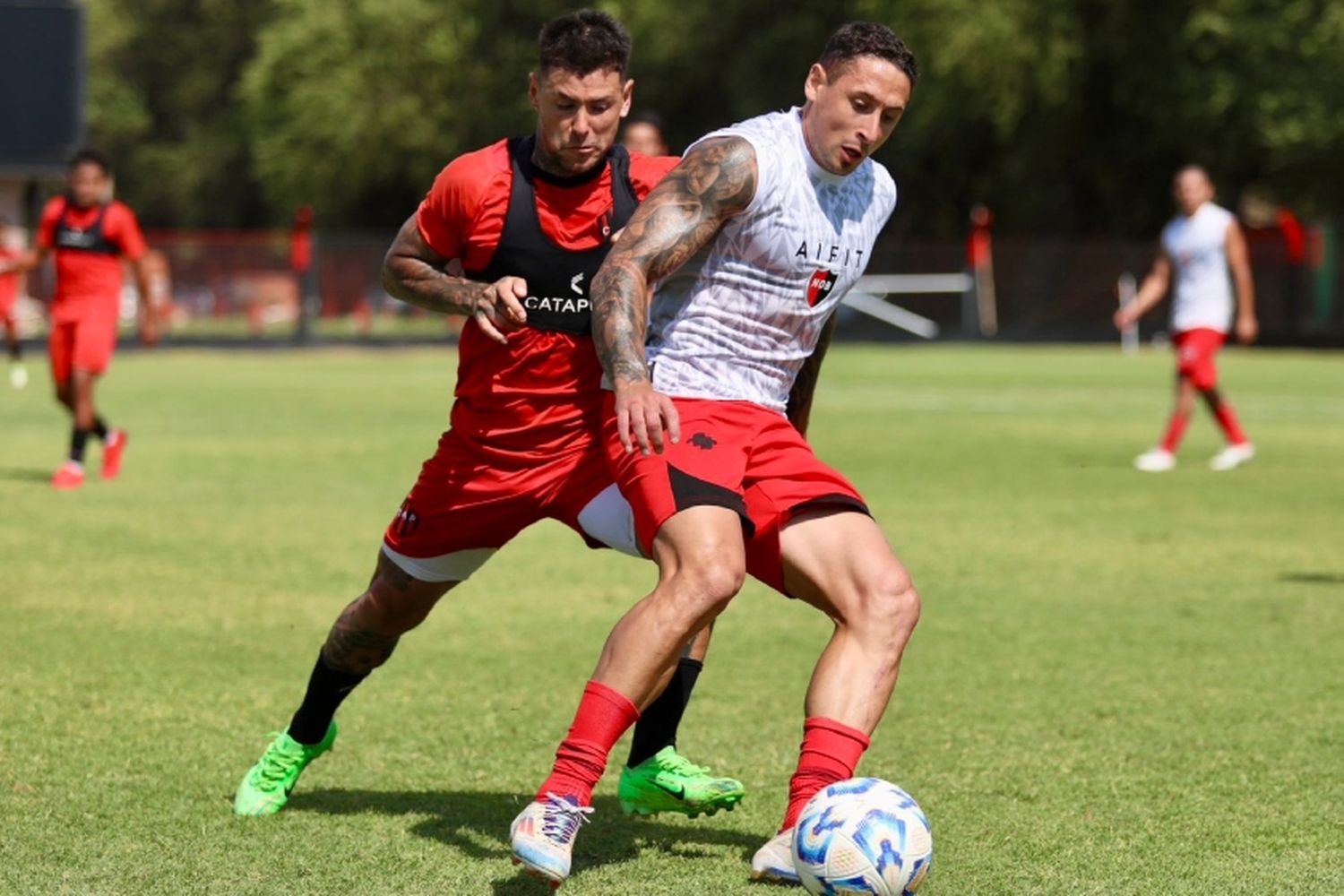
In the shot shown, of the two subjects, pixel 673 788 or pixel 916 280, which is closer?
pixel 673 788

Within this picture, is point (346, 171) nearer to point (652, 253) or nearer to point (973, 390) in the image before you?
point (973, 390)

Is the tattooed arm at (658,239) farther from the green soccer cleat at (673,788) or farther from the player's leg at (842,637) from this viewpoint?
the green soccer cleat at (673,788)

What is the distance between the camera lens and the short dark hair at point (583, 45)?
526cm

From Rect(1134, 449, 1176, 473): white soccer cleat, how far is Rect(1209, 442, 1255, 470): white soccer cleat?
1.21ft

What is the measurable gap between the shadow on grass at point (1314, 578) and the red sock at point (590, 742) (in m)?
6.46

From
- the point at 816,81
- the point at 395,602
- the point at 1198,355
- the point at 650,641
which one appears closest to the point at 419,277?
the point at 395,602

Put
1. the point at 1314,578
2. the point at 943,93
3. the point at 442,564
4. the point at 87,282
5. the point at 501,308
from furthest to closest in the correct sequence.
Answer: the point at 943,93, the point at 87,282, the point at 1314,578, the point at 442,564, the point at 501,308

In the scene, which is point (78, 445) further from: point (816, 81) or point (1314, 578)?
point (816, 81)

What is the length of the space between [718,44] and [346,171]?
539 inches

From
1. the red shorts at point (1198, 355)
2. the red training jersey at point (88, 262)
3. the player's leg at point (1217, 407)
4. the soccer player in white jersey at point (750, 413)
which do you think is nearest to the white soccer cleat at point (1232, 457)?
the player's leg at point (1217, 407)

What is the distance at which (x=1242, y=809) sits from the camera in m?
5.63

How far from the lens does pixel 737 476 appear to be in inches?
198

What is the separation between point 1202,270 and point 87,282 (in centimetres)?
888

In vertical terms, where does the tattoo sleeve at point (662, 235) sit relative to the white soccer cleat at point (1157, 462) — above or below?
above
